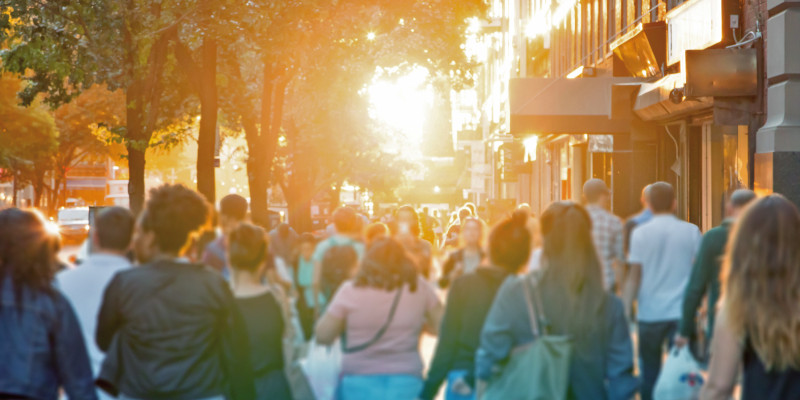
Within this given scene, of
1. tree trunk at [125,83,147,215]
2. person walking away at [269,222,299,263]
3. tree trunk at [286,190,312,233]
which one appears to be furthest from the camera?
tree trunk at [286,190,312,233]

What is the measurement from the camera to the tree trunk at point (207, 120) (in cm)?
1942

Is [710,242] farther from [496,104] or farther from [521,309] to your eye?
[496,104]

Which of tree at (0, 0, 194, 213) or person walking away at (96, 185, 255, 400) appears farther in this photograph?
tree at (0, 0, 194, 213)

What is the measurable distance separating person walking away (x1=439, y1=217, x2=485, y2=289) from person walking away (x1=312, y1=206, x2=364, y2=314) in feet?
1.54

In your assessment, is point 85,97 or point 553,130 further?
point 85,97

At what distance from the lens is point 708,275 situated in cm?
701

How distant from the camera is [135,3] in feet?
61.0

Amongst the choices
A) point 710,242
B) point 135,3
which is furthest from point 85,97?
point 710,242

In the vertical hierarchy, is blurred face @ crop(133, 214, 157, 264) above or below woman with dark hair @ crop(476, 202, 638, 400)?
above

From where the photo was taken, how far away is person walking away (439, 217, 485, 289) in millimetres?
6186

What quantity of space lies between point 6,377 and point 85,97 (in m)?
44.3

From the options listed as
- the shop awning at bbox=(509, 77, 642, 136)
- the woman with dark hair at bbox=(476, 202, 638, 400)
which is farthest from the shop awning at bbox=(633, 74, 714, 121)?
the woman with dark hair at bbox=(476, 202, 638, 400)

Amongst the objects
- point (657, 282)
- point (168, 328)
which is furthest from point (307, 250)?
point (657, 282)

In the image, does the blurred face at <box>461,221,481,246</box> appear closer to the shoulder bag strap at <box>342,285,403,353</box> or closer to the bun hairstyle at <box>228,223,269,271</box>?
the shoulder bag strap at <box>342,285,403,353</box>
